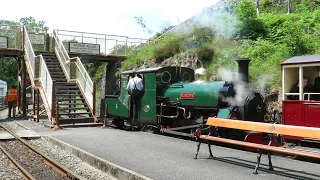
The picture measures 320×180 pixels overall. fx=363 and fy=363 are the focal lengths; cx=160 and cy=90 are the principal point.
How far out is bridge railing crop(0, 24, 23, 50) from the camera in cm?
2014

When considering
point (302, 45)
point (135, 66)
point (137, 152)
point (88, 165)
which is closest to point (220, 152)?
point (137, 152)

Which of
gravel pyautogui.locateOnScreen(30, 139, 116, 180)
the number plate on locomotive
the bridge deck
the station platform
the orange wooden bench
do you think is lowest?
gravel pyautogui.locateOnScreen(30, 139, 116, 180)

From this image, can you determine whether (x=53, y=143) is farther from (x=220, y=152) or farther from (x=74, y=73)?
(x=74, y=73)

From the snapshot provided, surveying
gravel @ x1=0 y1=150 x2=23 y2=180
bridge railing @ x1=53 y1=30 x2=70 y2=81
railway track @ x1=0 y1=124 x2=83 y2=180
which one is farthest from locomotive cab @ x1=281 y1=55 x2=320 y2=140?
bridge railing @ x1=53 y1=30 x2=70 y2=81

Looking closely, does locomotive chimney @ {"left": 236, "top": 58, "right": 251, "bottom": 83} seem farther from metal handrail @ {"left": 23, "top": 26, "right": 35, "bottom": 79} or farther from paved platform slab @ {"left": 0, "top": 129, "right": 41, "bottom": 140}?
metal handrail @ {"left": 23, "top": 26, "right": 35, "bottom": 79}

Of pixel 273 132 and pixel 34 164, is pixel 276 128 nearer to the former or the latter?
pixel 273 132

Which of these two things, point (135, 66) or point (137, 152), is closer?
point (137, 152)

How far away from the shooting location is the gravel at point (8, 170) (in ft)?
23.8

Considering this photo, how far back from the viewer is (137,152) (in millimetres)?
8305

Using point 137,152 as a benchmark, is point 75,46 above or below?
above

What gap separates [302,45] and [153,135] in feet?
22.2

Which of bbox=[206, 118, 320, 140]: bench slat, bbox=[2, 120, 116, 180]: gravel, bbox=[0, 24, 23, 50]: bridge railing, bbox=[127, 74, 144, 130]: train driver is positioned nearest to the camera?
bbox=[206, 118, 320, 140]: bench slat

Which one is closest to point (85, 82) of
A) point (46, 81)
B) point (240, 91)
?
point (46, 81)

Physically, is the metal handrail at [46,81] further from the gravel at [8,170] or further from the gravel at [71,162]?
the gravel at [8,170]
